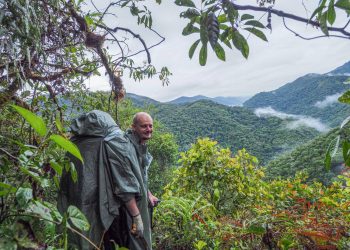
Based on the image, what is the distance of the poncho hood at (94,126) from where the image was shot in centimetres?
212

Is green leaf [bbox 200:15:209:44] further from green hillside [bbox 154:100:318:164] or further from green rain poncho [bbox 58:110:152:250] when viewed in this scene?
green hillside [bbox 154:100:318:164]

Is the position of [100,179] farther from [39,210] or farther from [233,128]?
[233,128]

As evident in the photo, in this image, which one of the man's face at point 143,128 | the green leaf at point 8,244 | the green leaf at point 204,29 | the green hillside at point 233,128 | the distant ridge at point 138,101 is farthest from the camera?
the green hillside at point 233,128

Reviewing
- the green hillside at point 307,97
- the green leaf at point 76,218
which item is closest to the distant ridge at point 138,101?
the green leaf at point 76,218

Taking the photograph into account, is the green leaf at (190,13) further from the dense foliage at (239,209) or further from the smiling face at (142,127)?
the smiling face at (142,127)

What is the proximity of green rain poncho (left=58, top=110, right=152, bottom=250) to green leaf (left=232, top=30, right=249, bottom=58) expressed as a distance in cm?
127

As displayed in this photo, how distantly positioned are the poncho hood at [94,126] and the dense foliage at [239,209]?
0.84 metres

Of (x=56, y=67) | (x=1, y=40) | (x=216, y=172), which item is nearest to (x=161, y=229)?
(x=216, y=172)

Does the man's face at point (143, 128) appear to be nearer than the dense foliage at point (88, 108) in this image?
No

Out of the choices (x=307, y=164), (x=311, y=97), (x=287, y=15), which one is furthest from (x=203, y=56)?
(x=311, y=97)

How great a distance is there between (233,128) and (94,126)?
3790cm

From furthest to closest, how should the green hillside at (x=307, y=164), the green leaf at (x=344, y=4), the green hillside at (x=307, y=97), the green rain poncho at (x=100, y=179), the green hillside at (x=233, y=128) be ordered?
the green hillside at (x=307, y=97) → the green hillside at (x=233, y=128) → the green hillside at (x=307, y=164) → the green rain poncho at (x=100, y=179) → the green leaf at (x=344, y=4)

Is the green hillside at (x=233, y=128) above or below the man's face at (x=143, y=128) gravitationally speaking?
below

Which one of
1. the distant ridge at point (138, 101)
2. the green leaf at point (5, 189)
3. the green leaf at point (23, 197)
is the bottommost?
the green leaf at point (23, 197)
